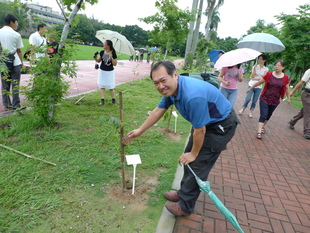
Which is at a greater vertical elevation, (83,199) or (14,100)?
(14,100)

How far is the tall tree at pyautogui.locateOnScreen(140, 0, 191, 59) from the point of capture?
8.63 m

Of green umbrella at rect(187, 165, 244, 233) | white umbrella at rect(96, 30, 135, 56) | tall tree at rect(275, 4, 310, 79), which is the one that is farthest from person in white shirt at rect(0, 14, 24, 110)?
tall tree at rect(275, 4, 310, 79)

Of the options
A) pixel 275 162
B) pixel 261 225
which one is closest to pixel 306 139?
pixel 275 162

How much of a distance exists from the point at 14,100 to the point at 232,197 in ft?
15.0

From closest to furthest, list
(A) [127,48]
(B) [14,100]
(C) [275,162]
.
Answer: (C) [275,162] < (B) [14,100] < (A) [127,48]

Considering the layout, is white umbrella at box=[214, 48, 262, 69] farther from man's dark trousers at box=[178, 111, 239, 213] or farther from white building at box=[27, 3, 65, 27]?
white building at box=[27, 3, 65, 27]

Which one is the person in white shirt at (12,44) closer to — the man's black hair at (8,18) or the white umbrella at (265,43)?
the man's black hair at (8,18)

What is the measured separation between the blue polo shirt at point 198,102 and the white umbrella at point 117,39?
4.68 m

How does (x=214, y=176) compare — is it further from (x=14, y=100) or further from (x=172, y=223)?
(x=14, y=100)

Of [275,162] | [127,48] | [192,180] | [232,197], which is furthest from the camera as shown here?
[127,48]

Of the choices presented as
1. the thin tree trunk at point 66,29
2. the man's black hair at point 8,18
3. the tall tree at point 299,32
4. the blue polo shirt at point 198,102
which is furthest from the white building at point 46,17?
the tall tree at point 299,32

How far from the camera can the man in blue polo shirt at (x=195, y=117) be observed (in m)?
1.63

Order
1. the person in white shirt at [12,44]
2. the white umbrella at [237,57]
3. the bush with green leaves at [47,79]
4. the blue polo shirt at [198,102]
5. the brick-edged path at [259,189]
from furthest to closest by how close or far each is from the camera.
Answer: the person in white shirt at [12,44], the white umbrella at [237,57], the bush with green leaves at [47,79], the brick-edged path at [259,189], the blue polo shirt at [198,102]

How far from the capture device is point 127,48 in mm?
6094
